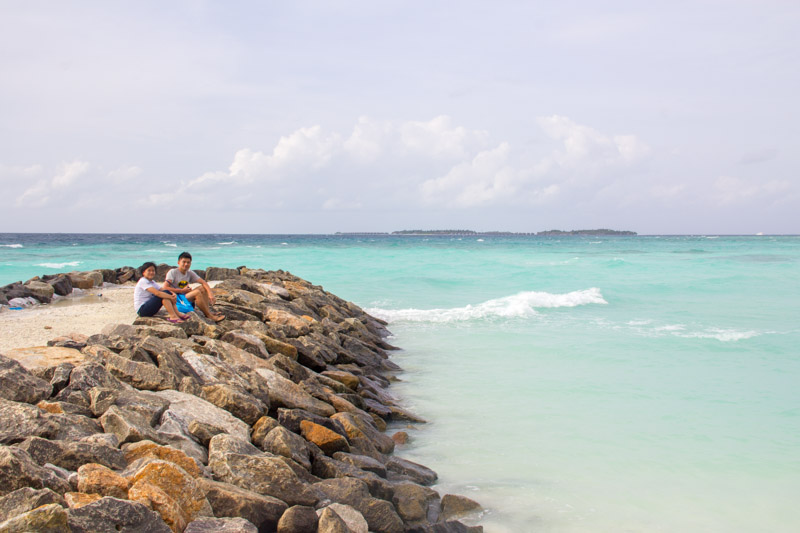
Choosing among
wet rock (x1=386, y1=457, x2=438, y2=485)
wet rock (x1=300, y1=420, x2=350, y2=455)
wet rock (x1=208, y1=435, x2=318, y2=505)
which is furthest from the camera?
wet rock (x1=386, y1=457, x2=438, y2=485)

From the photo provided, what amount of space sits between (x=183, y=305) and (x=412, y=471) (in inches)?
181

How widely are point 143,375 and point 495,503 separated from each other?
3153 mm

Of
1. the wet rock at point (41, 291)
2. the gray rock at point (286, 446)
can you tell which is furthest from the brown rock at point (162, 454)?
the wet rock at point (41, 291)

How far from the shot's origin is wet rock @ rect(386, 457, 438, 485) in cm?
510

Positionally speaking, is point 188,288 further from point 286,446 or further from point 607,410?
point 607,410

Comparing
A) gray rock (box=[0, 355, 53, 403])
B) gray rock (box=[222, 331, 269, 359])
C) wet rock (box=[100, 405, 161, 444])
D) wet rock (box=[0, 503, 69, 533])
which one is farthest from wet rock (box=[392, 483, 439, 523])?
gray rock (box=[222, 331, 269, 359])

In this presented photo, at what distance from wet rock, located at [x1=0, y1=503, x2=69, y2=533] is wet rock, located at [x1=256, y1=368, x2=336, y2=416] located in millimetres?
Answer: 2971

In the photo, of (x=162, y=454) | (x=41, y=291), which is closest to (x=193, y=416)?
(x=162, y=454)

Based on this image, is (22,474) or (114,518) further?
(22,474)

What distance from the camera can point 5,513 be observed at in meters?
2.71

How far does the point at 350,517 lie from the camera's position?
3758mm

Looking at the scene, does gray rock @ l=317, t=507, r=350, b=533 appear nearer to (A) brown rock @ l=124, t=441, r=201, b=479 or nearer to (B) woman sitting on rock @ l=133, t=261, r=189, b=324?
(A) brown rock @ l=124, t=441, r=201, b=479

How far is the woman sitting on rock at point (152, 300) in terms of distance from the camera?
Result: 787 centimetres

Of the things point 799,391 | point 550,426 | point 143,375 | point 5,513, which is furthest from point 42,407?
point 799,391
